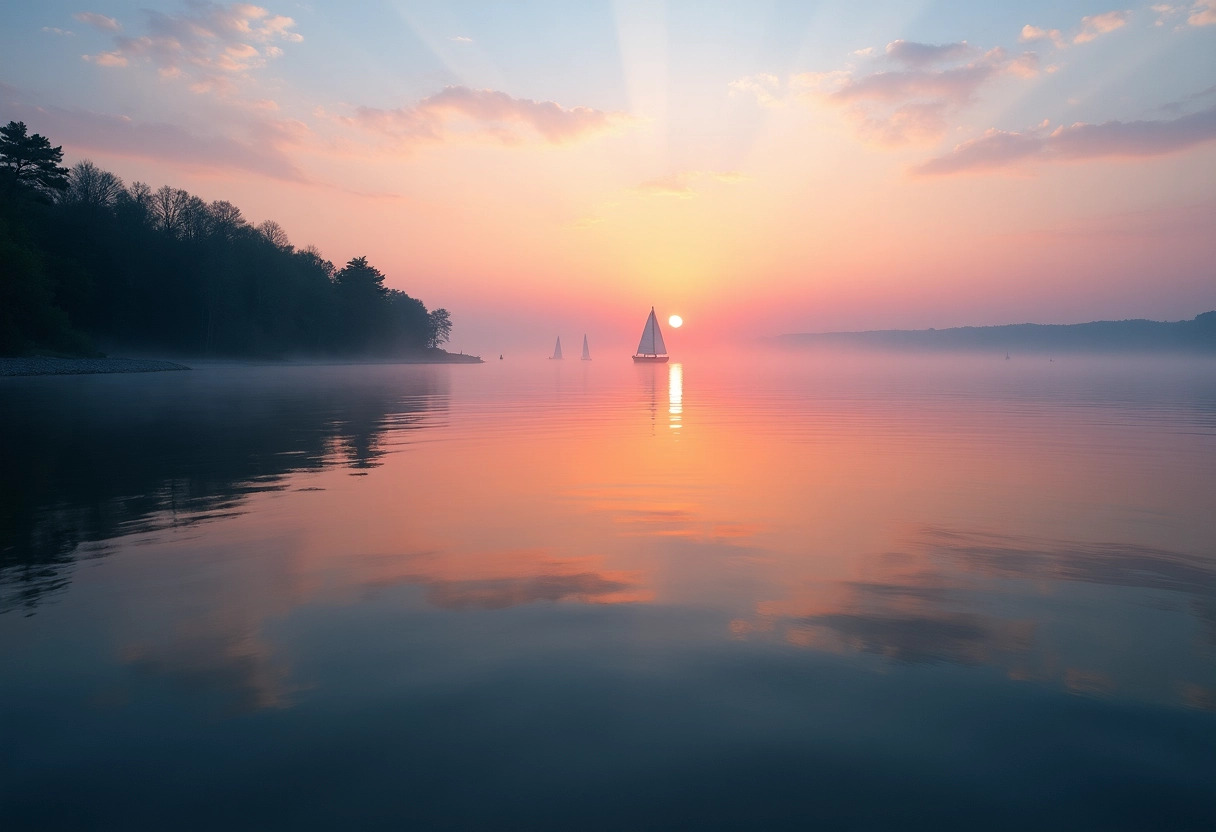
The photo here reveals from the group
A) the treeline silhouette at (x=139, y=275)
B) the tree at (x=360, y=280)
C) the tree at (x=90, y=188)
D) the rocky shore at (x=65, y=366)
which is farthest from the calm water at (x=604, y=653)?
the tree at (x=360, y=280)

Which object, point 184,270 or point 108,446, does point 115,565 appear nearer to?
point 108,446

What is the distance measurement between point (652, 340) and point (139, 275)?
116 m

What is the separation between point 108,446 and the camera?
1969 centimetres

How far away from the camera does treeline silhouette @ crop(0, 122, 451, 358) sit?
72.6 meters

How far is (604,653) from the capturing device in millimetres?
6203

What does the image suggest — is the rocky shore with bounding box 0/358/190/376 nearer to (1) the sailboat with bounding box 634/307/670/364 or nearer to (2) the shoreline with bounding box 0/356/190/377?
(2) the shoreline with bounding box 0/356/190/377

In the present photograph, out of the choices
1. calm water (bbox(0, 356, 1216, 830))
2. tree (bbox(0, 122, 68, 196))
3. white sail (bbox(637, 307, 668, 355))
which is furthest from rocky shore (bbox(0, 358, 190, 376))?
white sail (bbox(637, 307, 668, 355))

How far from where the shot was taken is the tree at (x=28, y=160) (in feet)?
248

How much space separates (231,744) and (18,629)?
3.49 metres

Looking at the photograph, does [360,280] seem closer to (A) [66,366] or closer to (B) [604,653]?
(A) [66,366]

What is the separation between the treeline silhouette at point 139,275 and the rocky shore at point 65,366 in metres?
2.75

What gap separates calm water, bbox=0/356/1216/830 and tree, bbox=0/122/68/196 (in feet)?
272

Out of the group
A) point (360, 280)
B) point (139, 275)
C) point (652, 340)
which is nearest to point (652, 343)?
point (652, 340)

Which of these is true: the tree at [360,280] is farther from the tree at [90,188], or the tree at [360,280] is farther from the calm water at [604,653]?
the calm water at [604,653]
